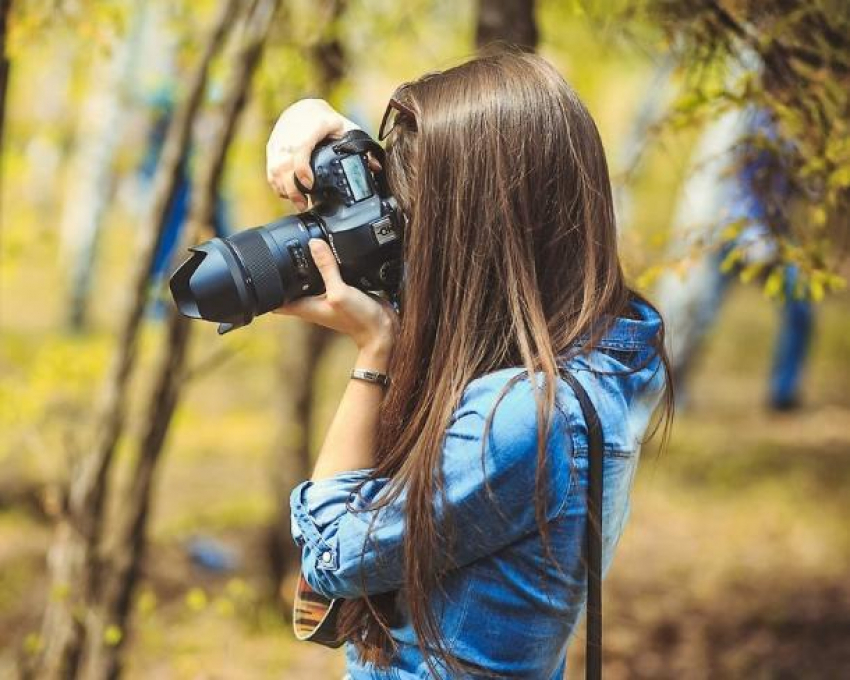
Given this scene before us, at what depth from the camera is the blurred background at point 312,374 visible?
2422mm

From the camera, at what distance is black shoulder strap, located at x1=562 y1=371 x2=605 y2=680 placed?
1.45 metres

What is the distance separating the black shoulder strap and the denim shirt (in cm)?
1

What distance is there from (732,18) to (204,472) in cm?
527

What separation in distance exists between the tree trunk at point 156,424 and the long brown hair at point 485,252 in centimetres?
154

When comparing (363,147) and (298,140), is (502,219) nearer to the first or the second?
(363,147)

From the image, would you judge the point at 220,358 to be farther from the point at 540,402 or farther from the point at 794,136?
the point at 540,402

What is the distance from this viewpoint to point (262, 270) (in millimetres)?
1619

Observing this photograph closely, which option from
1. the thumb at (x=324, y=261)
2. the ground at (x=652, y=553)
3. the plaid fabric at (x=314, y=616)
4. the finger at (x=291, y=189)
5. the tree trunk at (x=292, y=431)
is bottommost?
the ground at (x=652, y=553)

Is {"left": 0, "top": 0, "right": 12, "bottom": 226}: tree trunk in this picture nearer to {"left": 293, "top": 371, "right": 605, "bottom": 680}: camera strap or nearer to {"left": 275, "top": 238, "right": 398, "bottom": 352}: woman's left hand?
{"left": 275, "top": 238, "right": 398, "bottom": 352}: woman's left hand

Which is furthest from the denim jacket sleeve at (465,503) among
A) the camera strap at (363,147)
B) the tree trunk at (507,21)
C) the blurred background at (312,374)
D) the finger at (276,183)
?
the tree trunk at (507,21)

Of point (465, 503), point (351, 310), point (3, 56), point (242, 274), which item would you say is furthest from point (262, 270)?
point (3, 56)

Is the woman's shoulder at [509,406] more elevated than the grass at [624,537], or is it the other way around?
the woman's shoulder at [509,406]

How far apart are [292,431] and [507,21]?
2.38 metres

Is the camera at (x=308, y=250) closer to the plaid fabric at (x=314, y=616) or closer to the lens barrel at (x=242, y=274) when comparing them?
the lens barrel at (x=242, y=274)
